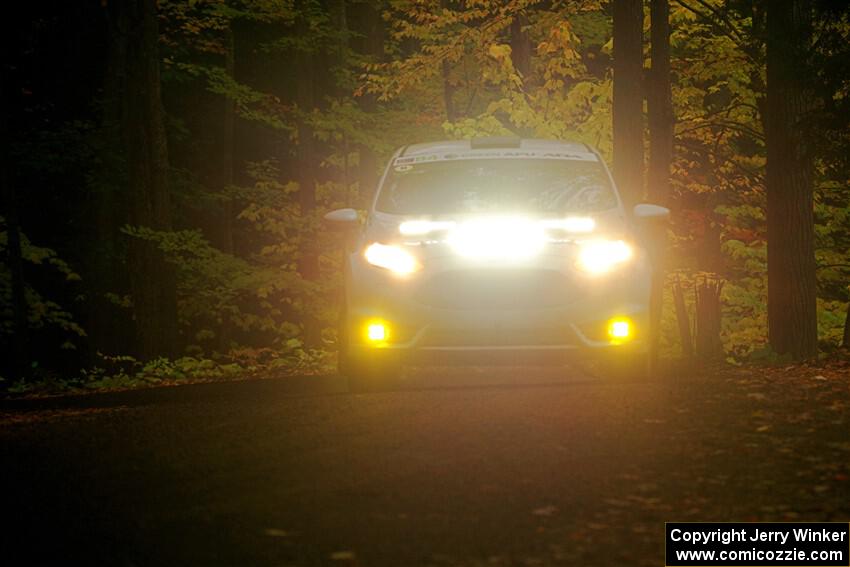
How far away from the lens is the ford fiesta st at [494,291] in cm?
953

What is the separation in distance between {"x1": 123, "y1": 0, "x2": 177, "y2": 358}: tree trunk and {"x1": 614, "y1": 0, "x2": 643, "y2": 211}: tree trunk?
23.7ft

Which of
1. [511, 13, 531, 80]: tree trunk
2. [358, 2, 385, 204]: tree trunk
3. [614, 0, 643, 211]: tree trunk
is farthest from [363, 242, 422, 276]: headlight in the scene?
[358, 2, 385, 204]: tree trunk

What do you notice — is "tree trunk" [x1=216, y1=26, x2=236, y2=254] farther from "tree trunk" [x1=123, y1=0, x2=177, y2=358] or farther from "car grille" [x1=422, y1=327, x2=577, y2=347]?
"car grille" [x1=422, y1=327, x2=577, y2=347]

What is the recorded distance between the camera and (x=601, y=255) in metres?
9.78

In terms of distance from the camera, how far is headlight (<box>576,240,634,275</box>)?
31.8 feet

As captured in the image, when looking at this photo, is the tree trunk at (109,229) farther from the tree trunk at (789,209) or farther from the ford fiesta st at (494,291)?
the ford fiesta st at (494,291)

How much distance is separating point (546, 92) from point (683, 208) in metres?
4.10

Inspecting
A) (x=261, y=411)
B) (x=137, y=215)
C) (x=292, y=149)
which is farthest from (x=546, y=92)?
(x=261, y=411)

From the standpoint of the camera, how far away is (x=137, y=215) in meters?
21.0

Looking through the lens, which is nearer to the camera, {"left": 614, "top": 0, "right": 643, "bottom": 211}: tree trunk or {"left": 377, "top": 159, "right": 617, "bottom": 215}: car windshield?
{"left": 377, "top": 159, "right": 617, "bottom": 215}: car windshield

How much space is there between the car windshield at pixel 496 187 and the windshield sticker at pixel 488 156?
0.11ft

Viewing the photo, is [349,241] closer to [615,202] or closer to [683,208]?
[615,202]

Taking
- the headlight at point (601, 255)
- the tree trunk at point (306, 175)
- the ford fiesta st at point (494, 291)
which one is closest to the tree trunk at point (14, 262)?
the tree trunk at point (306, 175)

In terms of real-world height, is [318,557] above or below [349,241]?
below
